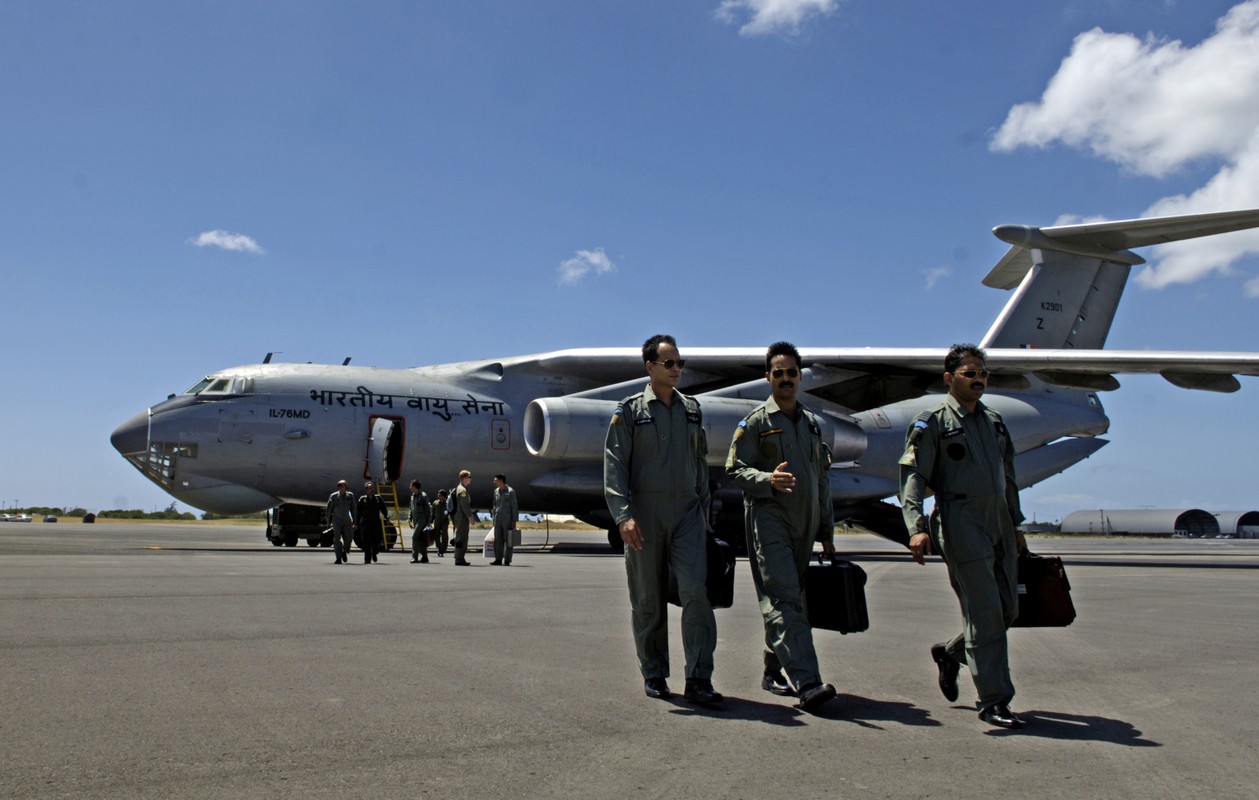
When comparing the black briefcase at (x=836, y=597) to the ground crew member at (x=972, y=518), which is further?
the black briefcase at (x=836, y=597)

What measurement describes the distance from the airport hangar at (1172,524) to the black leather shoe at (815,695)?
3110 inches

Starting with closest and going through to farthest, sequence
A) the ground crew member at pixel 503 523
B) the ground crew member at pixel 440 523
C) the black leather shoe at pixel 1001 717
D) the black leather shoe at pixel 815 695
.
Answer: the black leather shoe at pixel 1001 717
the black leather shoe at pixel 815 695
the ground crew member at pixel 503 523
the ground crew member at pixel 440 523

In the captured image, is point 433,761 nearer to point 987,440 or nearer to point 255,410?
point 987,440

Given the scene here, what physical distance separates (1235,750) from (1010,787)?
1.05 meters

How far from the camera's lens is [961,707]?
14.4 ft

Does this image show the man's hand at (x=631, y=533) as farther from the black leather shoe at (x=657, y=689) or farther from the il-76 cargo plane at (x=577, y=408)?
the il-76 cargo plane at (x=577, y=408)

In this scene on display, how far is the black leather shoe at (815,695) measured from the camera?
4094 mm

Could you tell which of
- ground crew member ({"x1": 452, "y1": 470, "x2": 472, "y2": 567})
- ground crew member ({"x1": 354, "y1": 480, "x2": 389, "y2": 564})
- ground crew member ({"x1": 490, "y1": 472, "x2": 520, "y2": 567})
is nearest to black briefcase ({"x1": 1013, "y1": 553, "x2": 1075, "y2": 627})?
ground crew member ({"x1": 490, "y1": 472, "x2": 520, "y2": 567})

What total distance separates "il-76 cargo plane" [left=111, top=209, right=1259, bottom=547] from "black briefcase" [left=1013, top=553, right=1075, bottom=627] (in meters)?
11.3

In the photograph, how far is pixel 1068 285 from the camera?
20.5 m

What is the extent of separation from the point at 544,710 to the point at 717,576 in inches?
39.5

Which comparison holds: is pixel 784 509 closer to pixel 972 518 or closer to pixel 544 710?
pixel 972 518

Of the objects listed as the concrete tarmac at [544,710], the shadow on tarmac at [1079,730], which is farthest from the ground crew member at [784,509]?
the shadow on tarmac at [1079,730]

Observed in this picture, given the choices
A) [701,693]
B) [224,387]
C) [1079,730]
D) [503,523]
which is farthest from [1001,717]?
[224,387]
